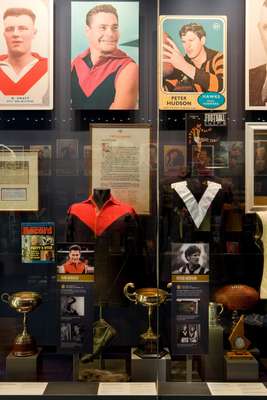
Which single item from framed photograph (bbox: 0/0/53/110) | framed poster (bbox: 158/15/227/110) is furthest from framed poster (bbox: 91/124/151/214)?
framed photograph (bbox: 0/0/53/110)

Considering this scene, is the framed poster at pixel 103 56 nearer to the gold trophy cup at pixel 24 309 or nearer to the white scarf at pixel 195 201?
the white scarf at pixel 195 201

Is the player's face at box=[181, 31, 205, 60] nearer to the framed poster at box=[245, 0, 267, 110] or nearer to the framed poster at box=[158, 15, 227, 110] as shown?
the framed poster at box=[158, 15, 227, 110]

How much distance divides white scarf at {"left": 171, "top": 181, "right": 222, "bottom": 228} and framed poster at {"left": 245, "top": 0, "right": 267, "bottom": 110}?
0.52m

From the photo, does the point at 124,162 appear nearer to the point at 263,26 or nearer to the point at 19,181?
the point at 19,181

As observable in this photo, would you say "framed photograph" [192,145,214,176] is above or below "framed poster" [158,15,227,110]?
below

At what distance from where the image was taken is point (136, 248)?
2.70 meters

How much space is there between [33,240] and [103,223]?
379 millimetres

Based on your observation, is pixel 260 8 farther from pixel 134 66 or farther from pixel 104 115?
pixel 104 115

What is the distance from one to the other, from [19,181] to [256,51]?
1.36 m

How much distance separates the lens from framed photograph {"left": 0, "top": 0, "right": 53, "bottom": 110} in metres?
2.70

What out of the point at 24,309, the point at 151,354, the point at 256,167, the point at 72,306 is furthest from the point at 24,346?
the point at 256,167

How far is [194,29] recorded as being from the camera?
8.68ft

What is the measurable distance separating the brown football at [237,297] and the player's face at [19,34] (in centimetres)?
157

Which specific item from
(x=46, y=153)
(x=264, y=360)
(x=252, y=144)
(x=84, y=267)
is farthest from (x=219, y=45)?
(x=264, y=360)
